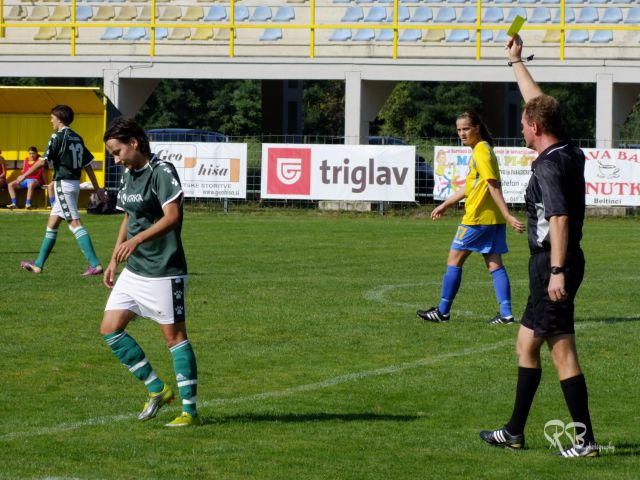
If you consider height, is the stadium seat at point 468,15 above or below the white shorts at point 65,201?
above

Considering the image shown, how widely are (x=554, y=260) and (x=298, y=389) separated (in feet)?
9.18

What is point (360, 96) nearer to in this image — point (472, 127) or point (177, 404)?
point (472, 127)

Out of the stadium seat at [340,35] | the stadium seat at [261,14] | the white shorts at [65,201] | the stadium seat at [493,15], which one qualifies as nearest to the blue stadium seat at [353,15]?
the stadium seat at [340,35]

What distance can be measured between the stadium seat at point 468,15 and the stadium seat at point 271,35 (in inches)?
191

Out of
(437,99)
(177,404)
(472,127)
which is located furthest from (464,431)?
(437,99)

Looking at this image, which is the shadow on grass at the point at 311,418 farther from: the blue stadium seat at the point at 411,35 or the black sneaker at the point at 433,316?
the blue stadium seat at the point at 411,35

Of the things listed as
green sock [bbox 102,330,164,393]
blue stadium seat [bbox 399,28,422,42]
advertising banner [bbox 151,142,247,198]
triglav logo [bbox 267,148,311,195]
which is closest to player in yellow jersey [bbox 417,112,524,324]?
green sock [bbox 102,330,164,393]

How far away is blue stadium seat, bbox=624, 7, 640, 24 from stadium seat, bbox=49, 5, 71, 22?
51.3 ft

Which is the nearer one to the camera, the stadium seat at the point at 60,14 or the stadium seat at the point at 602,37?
the stadium seat at the point at 602,37

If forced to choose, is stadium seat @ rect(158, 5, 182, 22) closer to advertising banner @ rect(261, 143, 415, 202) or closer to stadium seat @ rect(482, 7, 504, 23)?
advertising banner @ rect(261, 143, 415, 202)

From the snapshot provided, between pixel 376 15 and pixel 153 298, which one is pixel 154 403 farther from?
pixel 376 15

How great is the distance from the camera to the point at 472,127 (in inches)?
464

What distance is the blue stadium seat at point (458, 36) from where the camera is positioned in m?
33.6

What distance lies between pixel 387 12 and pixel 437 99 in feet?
108
